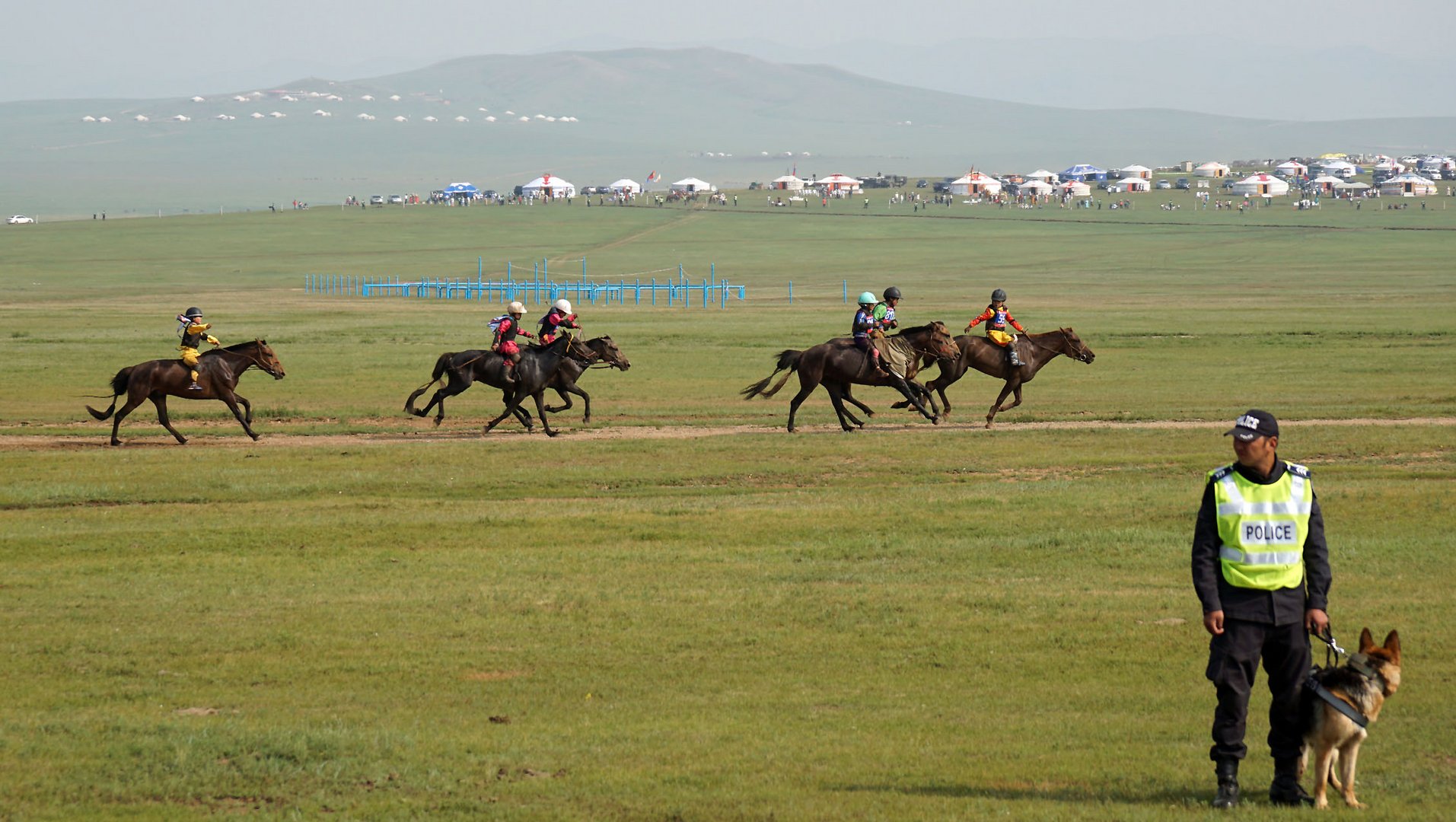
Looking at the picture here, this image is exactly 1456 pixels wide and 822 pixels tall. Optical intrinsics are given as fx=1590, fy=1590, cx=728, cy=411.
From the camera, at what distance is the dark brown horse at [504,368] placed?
27500mm

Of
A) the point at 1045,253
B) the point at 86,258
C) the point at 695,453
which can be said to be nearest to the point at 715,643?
the point at 695,453

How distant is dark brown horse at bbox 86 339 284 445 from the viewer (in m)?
25.8

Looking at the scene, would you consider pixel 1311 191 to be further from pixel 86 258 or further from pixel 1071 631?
pixel 1071 631

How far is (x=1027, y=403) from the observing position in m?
31.8

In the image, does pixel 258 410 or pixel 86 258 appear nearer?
pixel 258 410

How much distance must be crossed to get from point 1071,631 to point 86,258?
12100cm

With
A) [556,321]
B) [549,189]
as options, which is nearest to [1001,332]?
[556,321]

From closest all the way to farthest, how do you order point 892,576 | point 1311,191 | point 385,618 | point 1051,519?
point 385,618 < point 892,576 < point 1051,519 < point 1311,191

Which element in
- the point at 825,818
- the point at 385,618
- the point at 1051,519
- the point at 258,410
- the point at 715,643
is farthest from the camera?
the point at 258,410

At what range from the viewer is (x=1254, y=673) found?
852 cm

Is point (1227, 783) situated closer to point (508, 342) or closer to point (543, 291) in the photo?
point (508, 342)

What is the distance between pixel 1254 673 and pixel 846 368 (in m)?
18.7

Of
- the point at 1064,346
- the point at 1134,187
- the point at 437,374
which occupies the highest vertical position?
the point at 1134,187

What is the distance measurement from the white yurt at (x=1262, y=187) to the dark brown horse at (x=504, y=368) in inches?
6362
